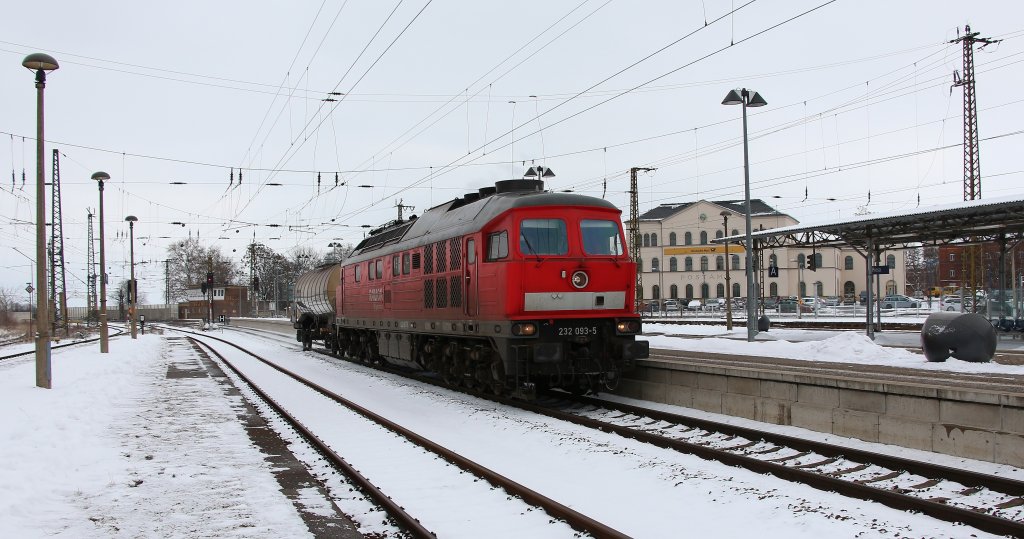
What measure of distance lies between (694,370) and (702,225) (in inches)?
2962

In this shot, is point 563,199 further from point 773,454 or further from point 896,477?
point 896,477

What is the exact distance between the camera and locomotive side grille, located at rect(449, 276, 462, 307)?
14523mm

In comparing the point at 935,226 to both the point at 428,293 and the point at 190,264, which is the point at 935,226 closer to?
the point at 428,293

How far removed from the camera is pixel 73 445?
33.1 feet

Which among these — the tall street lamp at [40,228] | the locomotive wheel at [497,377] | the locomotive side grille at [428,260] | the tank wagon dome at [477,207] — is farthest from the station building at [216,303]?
the locomotive wheel at [497,377]

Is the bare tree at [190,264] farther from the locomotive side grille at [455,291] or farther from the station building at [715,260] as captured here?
the locomotive side grille at [455,291]

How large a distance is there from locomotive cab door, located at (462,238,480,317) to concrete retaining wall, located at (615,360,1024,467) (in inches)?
147

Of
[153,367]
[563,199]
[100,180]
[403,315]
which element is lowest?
[153,367]

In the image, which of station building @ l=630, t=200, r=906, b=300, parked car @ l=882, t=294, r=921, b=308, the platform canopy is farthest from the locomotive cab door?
station building @ l=630, t=200, r=906, b=300

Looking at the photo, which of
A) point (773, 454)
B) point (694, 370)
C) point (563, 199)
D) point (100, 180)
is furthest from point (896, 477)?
point (100, 180)

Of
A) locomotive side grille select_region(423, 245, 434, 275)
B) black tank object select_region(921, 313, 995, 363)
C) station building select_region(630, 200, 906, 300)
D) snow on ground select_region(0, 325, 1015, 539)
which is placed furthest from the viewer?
Result: station building select_region(630, 200, 906, 300)

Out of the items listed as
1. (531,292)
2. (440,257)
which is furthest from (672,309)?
(531,292)

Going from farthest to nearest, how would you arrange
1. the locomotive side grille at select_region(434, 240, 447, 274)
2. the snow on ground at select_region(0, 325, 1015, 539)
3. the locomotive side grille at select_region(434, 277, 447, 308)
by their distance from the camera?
the locomotive side grille at select_region(434, 240, 447, 274), the locomotive side grille at select_region(434, 277, 447, 308), the snow on ground at select_region(0, 325, 1015, 539)

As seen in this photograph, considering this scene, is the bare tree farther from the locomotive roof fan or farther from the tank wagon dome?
the locomotive roof fan
